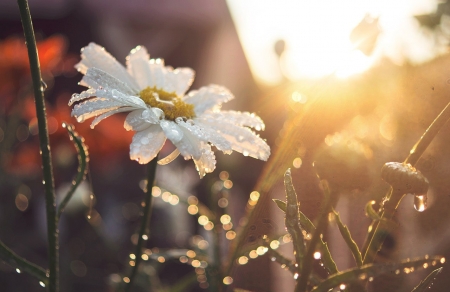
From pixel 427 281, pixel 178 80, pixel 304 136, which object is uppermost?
pixel 178 80

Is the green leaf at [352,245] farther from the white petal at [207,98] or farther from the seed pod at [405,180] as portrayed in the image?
the white petal at [207,98]

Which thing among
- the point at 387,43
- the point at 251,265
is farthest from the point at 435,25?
the point at 251,265

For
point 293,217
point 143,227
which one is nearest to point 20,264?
point 143,227

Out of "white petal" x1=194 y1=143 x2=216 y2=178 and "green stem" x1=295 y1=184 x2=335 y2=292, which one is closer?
"green stem" x1=295 y1=184 x2=335 y2=292

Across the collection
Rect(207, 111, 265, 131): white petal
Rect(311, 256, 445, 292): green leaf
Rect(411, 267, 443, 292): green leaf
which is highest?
Rect(207, 111, 265, 131): white petal

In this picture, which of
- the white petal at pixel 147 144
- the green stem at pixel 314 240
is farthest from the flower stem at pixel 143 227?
the green stem at pixel 314 240

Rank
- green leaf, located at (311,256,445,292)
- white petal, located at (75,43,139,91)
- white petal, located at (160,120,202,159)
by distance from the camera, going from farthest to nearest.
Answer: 1. white petal, located at (75,43,139,91)
2. white petal, located at (160,120,202,159)
3. green leaf, located at (311,256,445,292)

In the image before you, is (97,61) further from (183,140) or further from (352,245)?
(352,245)

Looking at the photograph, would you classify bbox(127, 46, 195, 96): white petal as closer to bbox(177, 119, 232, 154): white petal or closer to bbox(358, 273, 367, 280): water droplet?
bbox(177, 119, 232, 154): white petal

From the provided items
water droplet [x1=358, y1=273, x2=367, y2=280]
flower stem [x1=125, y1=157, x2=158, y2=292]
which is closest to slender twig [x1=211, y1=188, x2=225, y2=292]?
flower stem [x1=125, y1=157, x2=158, y2=292]
